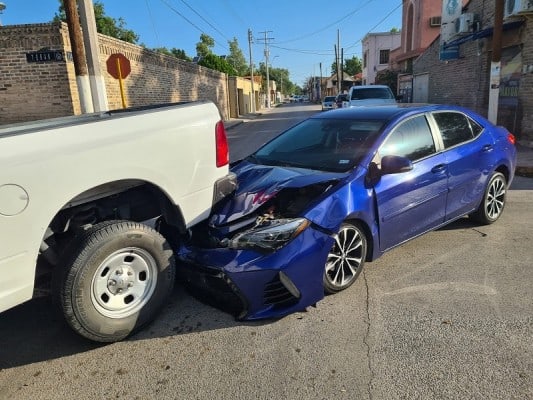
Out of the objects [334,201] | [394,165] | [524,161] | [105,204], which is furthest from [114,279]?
[524,161]

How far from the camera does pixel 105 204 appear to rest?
3.26m

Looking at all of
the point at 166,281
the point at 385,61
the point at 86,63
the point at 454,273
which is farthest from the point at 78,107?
the point at 385,61

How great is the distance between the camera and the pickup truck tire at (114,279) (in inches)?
111

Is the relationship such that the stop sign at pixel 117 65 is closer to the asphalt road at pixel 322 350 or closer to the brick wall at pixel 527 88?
the asphalt road at pixel 322 350

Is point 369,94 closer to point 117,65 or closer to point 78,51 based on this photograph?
point 117,65

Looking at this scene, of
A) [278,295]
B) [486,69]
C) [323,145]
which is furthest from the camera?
[486,69]

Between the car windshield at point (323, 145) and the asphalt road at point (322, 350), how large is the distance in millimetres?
1100

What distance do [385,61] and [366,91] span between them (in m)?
37.0

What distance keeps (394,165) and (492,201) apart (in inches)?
89.6

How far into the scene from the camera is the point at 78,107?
11781mm

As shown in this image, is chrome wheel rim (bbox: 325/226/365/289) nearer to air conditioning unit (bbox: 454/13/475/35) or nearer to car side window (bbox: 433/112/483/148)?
car side window (bbox: 433/112/483/148)

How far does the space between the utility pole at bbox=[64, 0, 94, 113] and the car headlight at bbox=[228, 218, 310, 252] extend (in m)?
8.44

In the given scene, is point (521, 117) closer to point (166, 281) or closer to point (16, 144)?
point (166, 281)

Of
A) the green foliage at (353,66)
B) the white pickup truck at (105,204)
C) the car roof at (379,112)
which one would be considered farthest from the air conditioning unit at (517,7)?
the green foliage at (353,66)
